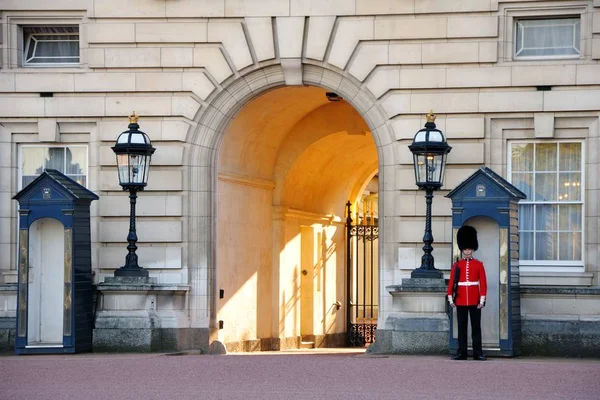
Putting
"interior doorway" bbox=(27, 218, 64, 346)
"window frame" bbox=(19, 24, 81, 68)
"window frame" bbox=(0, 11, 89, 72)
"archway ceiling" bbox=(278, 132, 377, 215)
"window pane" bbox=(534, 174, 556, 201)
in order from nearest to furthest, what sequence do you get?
"interior doorway" bbox=(27, 218, 64, 346), "window pane" bbox=(534, 174, 556, 201), "window frame" bbox=(0, 11, 89, 72), "window frame" bbox=(19, 24, 81, 68), "archway ceiling" bbox=(278, 132, 377, 215)

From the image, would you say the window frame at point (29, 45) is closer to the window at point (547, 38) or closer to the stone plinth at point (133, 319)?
the stone plinth at point (133, 319)

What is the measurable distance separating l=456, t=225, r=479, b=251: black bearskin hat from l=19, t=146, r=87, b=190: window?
5030mm

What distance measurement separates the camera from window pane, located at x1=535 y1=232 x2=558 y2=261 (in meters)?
18.7

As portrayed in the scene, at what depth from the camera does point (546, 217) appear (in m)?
18.8

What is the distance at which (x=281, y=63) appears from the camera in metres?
19.2

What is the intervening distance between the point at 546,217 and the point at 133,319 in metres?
4.99

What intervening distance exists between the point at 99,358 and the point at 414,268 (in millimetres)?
3961

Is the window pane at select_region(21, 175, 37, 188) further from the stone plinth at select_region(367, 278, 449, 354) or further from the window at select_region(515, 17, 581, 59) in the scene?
the window at select_region(515, 17, 581, 59)

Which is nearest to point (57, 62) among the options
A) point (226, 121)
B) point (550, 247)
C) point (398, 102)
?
point (226, 121)

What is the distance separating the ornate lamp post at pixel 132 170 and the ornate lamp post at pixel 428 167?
3126mm

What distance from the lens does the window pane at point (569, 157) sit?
61.2ft

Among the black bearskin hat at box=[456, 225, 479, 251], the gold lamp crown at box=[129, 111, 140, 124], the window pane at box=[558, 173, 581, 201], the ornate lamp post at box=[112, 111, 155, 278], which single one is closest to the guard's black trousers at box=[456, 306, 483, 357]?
the black bearskin hat at box=[456, 225, 479, 251]

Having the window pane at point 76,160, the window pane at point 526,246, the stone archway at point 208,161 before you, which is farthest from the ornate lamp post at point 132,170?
the window pane at point 526,246

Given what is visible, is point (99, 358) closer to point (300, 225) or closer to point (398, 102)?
point (398, 102)
